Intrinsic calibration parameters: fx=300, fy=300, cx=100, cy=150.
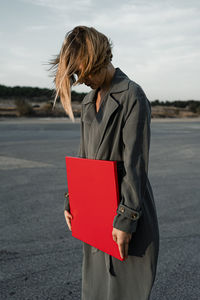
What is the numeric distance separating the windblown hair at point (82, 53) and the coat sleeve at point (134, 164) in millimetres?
224

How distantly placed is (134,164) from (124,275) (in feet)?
1.96

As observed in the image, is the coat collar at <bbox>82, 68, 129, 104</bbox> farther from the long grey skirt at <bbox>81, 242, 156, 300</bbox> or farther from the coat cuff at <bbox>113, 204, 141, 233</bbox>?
the long grey skirt at <bbox>81, 242, 156, 300</bbox>

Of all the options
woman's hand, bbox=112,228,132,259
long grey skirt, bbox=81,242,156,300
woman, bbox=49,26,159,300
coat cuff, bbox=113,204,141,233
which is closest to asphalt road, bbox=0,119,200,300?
long grey skirt, bbox=81,242,156,300

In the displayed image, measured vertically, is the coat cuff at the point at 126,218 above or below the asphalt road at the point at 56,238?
above

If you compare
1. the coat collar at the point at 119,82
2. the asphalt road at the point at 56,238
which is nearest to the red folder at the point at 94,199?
the coat collar at the point at 119,82

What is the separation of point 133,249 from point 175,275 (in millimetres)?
1389

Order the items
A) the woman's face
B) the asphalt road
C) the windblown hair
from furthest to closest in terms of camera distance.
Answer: the asphalt road
the woman's face
the windblown hair

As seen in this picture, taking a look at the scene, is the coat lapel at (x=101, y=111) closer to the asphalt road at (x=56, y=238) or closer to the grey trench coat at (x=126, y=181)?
the grey trench coat at (x=126, y=181)

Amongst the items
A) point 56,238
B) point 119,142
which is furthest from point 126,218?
point 56,238

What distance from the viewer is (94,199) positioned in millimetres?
1448

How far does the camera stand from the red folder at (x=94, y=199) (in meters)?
1.34

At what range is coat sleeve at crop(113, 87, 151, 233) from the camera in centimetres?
129

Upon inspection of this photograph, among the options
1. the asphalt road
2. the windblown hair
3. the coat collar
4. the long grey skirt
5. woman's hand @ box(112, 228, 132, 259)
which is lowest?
the asphalt road

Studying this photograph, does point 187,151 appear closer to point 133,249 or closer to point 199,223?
point 199,223
